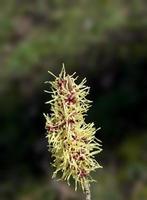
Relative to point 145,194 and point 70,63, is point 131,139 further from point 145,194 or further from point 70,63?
point 70,63

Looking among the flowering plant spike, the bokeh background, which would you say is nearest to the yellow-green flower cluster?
the flowering plant spike

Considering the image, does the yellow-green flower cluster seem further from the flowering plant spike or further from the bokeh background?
the bokeh background

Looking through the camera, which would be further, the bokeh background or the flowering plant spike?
the bokeh background

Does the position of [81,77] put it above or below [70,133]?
above

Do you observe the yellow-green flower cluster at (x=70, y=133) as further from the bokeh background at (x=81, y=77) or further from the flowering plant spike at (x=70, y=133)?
the bokeh background at (x=81, y=77)

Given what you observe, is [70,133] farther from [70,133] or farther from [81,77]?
[81,77]

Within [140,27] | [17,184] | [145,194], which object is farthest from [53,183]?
[140,27]

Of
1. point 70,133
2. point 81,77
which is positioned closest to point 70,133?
point 70,133

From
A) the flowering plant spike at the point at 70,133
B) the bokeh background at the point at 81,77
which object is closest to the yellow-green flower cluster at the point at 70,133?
the flowering plant spike at the point at 70,133
